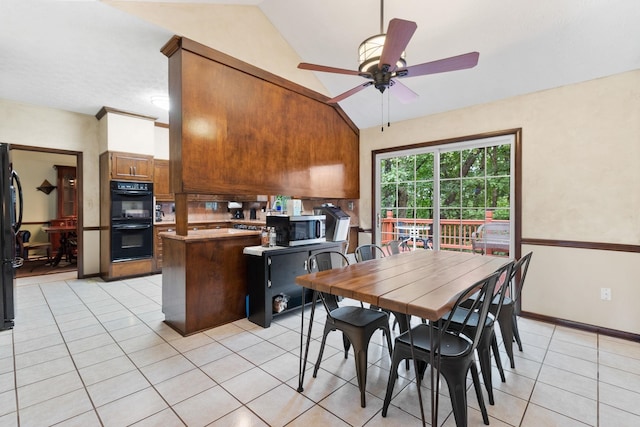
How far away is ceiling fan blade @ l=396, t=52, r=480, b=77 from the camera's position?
209cm

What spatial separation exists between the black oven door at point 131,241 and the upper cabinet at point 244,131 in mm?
2661

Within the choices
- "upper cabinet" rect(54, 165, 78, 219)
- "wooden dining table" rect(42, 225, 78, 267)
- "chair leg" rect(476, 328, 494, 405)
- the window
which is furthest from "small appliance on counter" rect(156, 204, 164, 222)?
"chair leg" rect(476, 328, 494, 405)

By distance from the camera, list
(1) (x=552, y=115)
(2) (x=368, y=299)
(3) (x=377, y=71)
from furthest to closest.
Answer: (1) (x=552, y=115) < (3) (x=377, y=71) < (2) (x=368, y=299)

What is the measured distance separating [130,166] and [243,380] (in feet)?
14.4

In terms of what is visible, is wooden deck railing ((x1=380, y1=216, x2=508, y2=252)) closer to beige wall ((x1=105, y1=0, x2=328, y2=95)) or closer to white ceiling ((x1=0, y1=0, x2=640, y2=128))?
white ceiling ((x1=0, y1=0, x2=640, y2=128))

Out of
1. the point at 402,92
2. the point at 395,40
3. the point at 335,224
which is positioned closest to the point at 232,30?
the point at 402,92

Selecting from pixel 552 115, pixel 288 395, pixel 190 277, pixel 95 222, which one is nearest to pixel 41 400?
pixel 190 277

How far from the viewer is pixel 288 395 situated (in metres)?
2.04

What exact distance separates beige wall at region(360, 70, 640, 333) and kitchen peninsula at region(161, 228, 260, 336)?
332 centimetres

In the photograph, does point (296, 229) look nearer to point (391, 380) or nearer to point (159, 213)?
point (391, 380)

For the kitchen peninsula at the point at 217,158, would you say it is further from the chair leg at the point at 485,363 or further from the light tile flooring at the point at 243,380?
the chair leg at the point at 485,363

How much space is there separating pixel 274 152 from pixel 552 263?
3.44 m

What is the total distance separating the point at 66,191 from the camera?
24.2ft

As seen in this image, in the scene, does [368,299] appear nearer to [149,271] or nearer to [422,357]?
[422,357]
